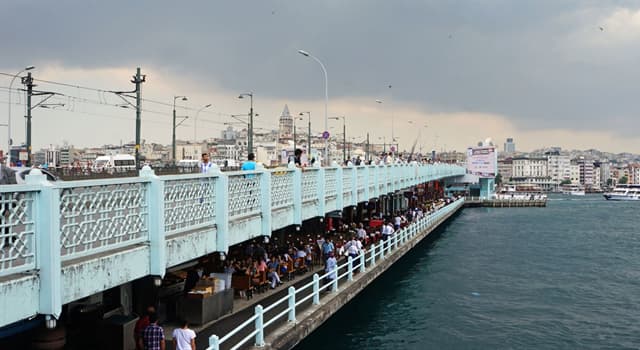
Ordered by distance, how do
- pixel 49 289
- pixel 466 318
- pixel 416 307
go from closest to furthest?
pixel 49 289 < pixel 466 318 < pixel 416 307

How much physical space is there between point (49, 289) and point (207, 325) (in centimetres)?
658

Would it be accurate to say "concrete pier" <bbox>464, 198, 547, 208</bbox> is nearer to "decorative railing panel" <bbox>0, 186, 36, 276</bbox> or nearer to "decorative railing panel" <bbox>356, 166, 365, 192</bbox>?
"decorative railing panel" <bbox>356, 166, 365, 192</bbox>

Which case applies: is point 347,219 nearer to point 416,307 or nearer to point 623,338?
point 416,307

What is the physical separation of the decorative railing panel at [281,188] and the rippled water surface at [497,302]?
4310mm

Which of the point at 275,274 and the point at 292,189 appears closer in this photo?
the point at 292,189

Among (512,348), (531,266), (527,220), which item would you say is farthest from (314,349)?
(527,220)

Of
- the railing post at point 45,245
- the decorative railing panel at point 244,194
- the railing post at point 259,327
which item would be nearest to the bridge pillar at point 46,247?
the railing post at point 45,245

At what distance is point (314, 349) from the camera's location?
54.3 feet

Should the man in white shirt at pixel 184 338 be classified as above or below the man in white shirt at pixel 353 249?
above

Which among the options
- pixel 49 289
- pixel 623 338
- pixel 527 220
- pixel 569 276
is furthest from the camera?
pixel 527 220

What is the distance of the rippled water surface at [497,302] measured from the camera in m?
18.8

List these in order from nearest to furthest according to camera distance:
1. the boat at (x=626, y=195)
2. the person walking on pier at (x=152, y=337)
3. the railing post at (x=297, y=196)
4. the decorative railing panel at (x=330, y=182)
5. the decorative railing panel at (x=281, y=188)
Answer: the person walking on pier at (x=152, y=337) → the decorative railing panel at (x=281, y=188) → the railing post at (x=297, y=196) → the decorative railing panel at (x=330, y=182) → the boat at (x=626, y=195)

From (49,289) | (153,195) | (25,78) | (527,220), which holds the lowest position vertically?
(527,220)

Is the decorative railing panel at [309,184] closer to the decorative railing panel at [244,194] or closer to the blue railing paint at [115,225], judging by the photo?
the blue railing paint at [115,225]
